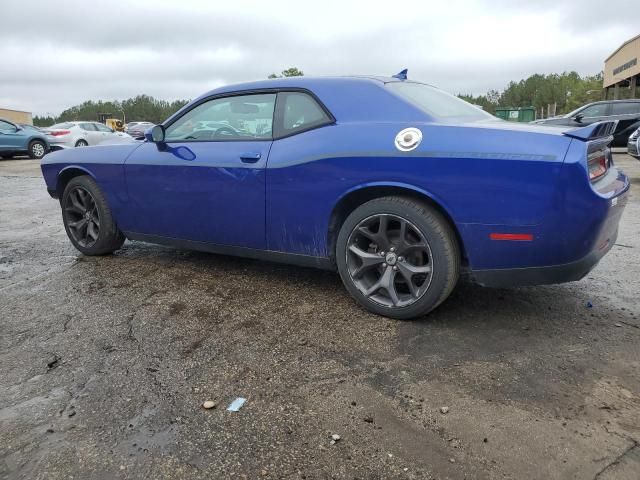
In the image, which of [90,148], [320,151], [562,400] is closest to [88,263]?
[90,148]

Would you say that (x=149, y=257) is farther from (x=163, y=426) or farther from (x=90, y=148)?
(x=163, y=426)

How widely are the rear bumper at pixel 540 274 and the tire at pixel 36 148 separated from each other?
19.8 meters

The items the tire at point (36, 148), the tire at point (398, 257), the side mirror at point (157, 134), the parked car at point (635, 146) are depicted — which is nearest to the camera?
the tire at point (398, 257)

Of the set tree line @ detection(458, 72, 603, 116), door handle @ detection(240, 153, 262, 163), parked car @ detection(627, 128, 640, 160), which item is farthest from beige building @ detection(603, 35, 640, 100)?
door handle @ detection(240, 153, 262, 163)

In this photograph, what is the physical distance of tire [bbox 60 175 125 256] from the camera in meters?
4.65

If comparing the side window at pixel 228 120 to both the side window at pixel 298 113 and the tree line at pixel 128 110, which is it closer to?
the side window at pixel 298 113

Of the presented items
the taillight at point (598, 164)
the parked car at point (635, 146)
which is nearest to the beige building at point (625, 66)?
the parked car at point (635, 146)

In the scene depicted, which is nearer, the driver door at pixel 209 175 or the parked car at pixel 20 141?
the driver door at pixel 209 175

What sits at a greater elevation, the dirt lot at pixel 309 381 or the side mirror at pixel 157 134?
the side mirror at pixel 157 134

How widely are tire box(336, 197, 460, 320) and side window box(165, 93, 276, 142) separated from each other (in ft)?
3.21

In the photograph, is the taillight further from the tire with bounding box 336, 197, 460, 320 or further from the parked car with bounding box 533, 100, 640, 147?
the parked car with bounding box 533, 100, 640, 147

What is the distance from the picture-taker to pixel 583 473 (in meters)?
1.85

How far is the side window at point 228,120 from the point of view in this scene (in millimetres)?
3676

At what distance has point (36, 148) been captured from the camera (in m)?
19.0
